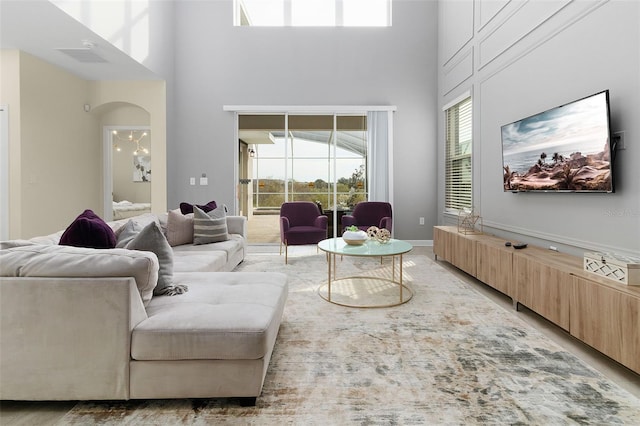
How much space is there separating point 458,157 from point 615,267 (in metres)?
3.49

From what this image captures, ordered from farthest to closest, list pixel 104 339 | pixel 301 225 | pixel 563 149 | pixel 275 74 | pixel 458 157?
pixel 275 74 → pixel 301 225 → pixel 458 157 → pixel 563 149 → pixel 104 339

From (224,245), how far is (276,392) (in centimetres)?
237

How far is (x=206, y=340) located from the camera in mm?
1553

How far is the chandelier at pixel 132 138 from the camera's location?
6375mm

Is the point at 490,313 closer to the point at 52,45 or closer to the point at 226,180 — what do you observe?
the point at 226,180

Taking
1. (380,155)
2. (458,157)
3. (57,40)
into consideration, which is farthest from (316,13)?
(57,40)

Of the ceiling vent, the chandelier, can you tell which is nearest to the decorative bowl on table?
the ceiling vent

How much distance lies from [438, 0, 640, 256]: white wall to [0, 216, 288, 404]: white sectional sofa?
2597 millimetres

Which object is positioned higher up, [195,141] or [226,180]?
[195,141]

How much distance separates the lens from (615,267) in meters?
2.06

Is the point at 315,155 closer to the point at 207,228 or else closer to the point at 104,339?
the point at 207,228

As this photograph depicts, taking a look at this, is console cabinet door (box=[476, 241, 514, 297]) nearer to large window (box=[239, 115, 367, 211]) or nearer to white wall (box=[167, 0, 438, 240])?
large window (box=[239, 115, 367, 211])

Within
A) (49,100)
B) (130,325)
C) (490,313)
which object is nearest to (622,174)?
(490,313)

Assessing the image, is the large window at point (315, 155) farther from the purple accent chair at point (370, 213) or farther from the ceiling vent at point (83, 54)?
the ceiling vent at point (83, 54)
